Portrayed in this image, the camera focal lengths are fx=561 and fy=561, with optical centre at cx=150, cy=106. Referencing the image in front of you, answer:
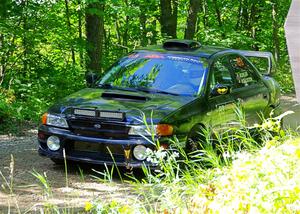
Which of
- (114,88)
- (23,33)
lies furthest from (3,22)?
(114,88)

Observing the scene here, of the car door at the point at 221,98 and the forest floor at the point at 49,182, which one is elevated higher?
the car door at the point at 221,98

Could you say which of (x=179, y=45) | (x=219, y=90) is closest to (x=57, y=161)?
(x=219, y=90)

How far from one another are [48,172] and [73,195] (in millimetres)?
1094

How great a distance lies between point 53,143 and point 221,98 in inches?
96.4

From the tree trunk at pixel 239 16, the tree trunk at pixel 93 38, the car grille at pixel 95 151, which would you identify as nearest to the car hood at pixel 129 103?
the car grille at pixel 95 151

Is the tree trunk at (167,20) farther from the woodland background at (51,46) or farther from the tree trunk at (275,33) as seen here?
the tree trunk at (275,33)

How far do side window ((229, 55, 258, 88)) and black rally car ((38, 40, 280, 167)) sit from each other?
0.02 metres

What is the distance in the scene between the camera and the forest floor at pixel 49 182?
5902 mm

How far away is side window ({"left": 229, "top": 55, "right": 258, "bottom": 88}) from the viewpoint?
883 centimetres

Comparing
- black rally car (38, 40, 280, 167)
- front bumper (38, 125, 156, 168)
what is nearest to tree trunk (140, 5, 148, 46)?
black rally car (38, 40, 280, 167)

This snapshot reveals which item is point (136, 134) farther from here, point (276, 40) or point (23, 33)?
point (276, 40)

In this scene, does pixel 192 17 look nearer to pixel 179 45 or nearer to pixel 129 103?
pixel 179 45

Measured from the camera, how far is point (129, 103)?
7207 millimetres

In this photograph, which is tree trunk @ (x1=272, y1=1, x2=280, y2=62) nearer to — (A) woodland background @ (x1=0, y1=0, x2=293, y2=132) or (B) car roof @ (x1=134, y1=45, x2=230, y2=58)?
(A) woodland background @ (x1=0, y1=0, x2=293, y2=132)
